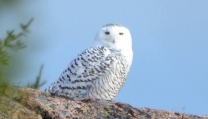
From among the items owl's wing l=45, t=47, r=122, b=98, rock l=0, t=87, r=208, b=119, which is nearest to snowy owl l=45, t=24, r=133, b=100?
owl's wing l=45, t=47, r=122, b=98

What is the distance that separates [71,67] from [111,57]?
65 centimetres

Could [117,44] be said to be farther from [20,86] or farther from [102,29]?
[20,86]

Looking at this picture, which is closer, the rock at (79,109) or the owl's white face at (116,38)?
the rock at (79,109)

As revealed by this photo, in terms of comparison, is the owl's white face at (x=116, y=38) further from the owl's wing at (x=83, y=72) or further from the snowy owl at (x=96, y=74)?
the owl's wing at (x=83, y=72)

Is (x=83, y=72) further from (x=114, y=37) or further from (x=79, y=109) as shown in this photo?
(x=79, y=109)

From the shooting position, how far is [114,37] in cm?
1119

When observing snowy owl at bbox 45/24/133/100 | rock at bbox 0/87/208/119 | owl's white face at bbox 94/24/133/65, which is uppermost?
owl's white face at bbox 94/24/133/65

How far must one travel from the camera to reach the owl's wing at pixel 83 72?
33.1 feet

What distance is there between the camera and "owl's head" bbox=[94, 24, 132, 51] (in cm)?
1104

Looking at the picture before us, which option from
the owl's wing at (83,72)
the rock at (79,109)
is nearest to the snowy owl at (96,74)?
the owl's wing at (83,72)

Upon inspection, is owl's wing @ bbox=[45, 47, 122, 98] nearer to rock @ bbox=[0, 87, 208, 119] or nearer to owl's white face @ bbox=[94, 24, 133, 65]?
owl's white face @ bbox=[94, 24, 133, 65]

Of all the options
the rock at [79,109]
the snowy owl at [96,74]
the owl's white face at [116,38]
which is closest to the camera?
the rock at [79,109]

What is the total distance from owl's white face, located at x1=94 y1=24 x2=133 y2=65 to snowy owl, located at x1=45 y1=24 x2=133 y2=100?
0.02 meters

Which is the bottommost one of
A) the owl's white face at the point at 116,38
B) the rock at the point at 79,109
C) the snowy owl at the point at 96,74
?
the rock at the point at 79,109
